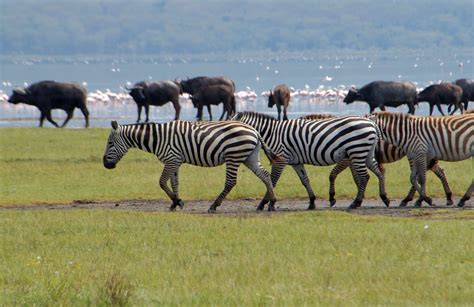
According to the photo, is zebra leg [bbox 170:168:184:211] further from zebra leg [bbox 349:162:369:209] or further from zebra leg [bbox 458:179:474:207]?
zebra leg [bbox 458:179:474:207]

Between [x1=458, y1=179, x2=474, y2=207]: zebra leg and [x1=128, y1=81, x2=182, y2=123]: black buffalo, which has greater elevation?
[x1=458, y1=179, x2=474, y2=207]: zebra leg

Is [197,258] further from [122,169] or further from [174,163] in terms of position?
[122,169]

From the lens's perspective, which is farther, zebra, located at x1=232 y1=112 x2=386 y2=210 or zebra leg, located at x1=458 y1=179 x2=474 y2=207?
zebra, located at x1=232 y1=112 x2=386 y2=210

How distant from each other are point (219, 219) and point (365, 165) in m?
3.25

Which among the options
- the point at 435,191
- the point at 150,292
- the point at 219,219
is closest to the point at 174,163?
the point at 219,219

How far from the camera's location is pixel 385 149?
19734 millimetres

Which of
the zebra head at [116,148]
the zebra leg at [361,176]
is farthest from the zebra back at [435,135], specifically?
the zebra head at [116,148]

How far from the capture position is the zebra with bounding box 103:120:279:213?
60.3ft

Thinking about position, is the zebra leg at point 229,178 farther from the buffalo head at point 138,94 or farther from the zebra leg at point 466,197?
the buffalo head at point 138,94

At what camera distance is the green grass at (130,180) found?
2055 cm

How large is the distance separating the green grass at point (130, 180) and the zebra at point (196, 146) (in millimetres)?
1616

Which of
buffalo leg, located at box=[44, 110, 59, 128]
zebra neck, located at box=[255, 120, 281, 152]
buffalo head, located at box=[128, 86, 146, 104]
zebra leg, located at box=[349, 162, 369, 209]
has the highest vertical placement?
zebra neck, located at box=[255, 120, 281, 152]

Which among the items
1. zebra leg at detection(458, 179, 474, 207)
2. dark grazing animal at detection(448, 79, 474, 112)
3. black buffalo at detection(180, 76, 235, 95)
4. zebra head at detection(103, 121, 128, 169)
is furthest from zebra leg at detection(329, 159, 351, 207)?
dark grazing animal at detection(448, 79, 474, 112)

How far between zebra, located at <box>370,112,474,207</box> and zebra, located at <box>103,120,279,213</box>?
1.90 m
